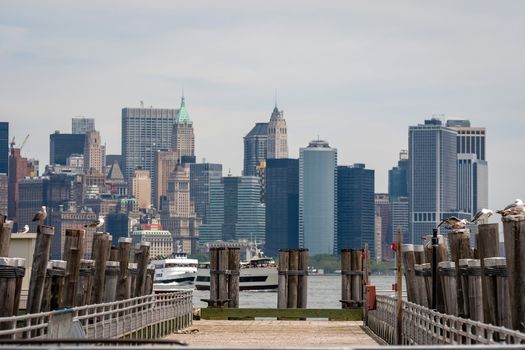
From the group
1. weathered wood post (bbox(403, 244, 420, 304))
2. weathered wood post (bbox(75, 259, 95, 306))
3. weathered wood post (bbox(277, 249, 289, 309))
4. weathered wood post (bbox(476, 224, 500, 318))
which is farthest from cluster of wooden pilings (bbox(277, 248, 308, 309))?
weathered wood post (bbox(476, 224, 500, 318))

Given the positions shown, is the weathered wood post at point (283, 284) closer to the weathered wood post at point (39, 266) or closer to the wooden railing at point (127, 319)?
the wooden railing at point (127, 319)

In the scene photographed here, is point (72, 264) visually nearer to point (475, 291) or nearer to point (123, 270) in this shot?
point (123, 270)

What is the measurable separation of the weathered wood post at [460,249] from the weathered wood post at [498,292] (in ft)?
14.8

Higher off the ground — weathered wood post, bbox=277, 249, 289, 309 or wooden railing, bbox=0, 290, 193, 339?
weathered wood post, bbox=277, 249, 289, 309

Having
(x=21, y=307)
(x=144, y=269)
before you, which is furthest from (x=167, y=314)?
(x=21, y=307)

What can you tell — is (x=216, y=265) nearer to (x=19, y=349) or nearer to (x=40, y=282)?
(x=40, y=282)

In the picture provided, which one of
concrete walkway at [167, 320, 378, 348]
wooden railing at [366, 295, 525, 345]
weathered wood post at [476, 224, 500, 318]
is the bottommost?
concrete walkway at [167, 320, 378, 348]

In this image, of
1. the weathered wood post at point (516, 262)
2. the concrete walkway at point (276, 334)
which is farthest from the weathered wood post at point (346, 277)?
the weathered wood post at point (516, 262)

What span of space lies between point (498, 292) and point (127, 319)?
15996 mm

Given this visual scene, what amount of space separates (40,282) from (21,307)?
895 cm

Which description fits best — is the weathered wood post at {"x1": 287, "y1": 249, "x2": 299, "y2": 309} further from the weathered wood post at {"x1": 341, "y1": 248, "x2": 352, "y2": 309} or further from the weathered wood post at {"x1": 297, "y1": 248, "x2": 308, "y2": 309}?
the weathered wood post at {"x1": 341, "y1": 248, "x2": 352, "y2": 309}

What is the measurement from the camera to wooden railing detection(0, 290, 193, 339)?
34219 millimetres

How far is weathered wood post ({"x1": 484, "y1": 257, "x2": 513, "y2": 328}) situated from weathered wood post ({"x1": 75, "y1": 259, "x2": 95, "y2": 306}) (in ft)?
52.7

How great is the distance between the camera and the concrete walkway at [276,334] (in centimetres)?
4934
